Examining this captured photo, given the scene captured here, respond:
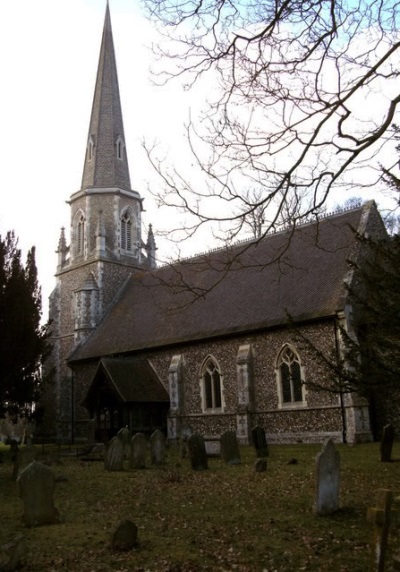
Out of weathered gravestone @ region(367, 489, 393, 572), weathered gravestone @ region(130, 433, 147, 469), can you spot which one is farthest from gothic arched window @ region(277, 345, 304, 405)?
weathered gravestone @ region(367, 489, 393, 572)

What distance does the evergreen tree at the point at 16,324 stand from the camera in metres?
12.9

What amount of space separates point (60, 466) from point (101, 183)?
19230 mm

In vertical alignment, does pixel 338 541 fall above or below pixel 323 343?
below

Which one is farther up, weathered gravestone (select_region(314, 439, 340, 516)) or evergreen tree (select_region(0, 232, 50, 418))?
evergreen tree (select_region(0, 232, 50, 418))

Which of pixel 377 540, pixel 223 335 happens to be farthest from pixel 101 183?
pixel 377 540

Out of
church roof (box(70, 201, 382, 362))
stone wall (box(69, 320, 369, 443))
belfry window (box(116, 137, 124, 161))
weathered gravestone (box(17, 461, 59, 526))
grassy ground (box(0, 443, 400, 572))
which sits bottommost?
grassy ground (box(0, 443, 400, 572))

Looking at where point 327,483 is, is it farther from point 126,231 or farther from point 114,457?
point 126,231

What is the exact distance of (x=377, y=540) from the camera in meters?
4.05

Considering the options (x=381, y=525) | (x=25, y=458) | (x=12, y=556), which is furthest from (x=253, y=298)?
(x=381, y=525)

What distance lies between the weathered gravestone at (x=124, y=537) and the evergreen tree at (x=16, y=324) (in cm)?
819

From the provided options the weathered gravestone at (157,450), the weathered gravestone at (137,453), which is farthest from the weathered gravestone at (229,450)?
the weathered gravestone at (137,453)

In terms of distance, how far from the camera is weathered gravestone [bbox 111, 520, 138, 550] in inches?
208

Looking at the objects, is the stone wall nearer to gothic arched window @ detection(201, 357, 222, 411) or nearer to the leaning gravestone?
gothic arched window @ detection(201, 357, 222, 411)

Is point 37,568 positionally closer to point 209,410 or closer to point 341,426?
point 341,426
